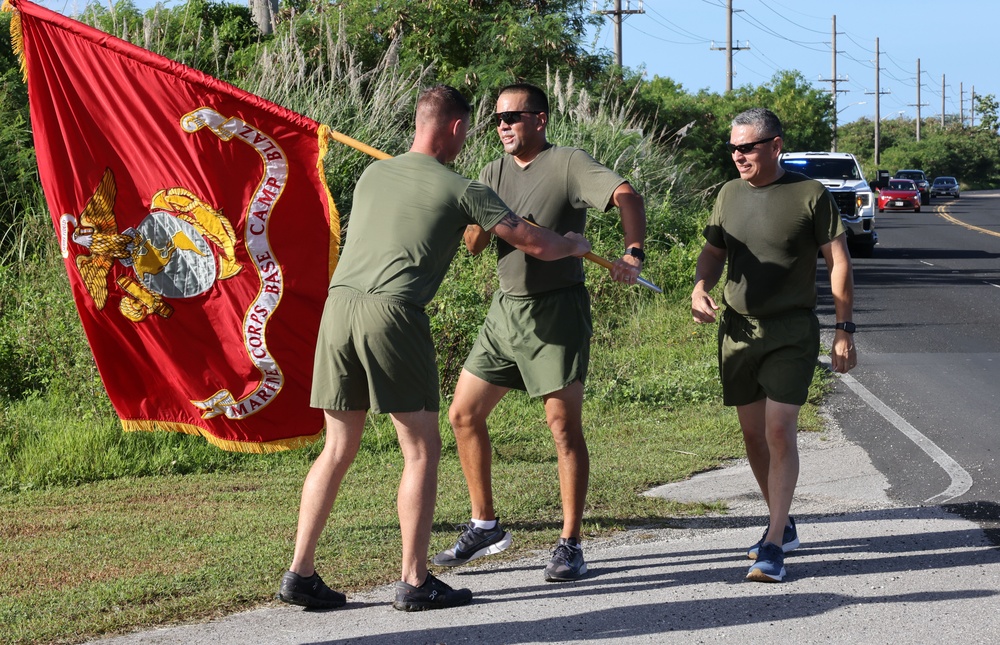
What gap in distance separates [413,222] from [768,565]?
2.06 metres

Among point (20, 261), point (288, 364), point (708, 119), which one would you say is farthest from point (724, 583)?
point (708, 119)

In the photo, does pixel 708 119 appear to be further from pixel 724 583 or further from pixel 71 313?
pixel 724 583

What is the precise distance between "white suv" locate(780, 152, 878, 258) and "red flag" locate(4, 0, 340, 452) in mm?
18660

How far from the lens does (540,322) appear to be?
536cm

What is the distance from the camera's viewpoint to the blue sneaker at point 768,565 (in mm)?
5093

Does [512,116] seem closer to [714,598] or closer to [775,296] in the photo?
[775,296]

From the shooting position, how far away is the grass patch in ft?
16.1

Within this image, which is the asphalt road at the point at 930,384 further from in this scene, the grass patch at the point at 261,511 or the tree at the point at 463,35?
the tree at the point at 463,35

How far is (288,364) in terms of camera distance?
5.73m

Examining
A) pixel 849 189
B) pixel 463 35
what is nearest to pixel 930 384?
pixel 463 35

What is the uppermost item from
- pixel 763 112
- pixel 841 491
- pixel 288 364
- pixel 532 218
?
pixel 763 112

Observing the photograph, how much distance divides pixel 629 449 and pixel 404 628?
3.70 m

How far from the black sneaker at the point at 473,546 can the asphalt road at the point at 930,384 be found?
2.34 m

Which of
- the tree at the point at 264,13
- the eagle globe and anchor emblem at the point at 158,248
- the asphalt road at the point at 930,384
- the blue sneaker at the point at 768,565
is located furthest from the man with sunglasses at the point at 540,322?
the tree at the point at 264,13
